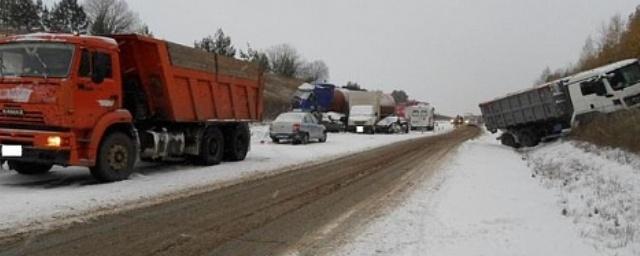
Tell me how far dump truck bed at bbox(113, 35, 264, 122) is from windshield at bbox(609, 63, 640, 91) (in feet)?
46.8

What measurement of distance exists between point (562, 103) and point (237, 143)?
14.3m

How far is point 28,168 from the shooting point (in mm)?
12977

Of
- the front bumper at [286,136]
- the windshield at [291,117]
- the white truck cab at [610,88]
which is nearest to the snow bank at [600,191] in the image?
the white truck cab at [610,88]

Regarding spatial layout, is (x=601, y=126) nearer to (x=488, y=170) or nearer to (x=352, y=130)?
(x=488, y=170)

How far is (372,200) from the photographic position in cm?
1084

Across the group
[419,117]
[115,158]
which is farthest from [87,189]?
[419,117]

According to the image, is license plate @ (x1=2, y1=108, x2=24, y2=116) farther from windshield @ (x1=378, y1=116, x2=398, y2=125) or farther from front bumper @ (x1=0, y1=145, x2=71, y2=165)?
windshield @ (x1=378, y1=116, x2=398, y2=125)

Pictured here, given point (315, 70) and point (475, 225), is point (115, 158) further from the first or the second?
point (315, 70)

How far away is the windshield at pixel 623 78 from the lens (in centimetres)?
2405

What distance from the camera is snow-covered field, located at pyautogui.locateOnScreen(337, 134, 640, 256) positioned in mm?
7070

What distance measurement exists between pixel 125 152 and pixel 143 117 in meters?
2.05

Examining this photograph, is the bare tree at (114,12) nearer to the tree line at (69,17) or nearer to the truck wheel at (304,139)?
the tree line at (69,17)

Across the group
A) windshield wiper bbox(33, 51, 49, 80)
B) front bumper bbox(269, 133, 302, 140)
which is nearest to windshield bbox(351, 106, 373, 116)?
front bumper bbox(269, 133, 302, 140)

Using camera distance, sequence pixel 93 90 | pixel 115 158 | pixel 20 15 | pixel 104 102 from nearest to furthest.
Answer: pixel 93 90, pixel 104 102, pixel 115 158, pixel 20 15
